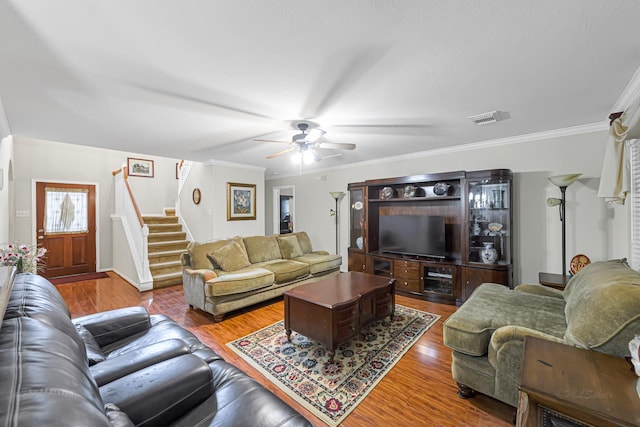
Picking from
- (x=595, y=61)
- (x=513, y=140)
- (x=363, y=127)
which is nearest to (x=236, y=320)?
(x=363, y=127)

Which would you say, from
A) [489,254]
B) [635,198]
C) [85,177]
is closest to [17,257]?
[85,177]

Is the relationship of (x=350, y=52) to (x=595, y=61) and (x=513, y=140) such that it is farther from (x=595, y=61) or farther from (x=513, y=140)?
(x=513, y=140)

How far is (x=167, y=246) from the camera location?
5.73 meters

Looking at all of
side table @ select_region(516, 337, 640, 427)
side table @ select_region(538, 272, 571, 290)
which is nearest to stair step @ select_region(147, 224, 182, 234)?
side table @ select_region(516, 337, 640, 427)

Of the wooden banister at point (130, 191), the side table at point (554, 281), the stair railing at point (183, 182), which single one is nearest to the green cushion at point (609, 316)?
the side table at point (554, 281)

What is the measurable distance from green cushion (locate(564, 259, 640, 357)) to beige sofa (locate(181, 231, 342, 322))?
3154 mm

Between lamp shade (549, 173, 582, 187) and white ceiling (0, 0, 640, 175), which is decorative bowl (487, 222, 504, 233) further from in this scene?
white ceiling (0, 0, 640, 175)

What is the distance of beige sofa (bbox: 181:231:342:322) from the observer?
3.35 m

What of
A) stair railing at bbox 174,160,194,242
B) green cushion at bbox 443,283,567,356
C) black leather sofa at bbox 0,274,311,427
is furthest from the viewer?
stair railing at bbox 174,160,194,242

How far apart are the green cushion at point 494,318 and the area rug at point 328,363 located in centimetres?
72

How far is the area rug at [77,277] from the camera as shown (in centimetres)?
521

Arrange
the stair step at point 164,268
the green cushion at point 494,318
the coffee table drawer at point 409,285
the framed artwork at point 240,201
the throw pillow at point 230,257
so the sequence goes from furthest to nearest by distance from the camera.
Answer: the framed artwork at point 240,201 → the stair step at point 164,268 → the coffee table drawer at point 409,285 → the throw pillow at point 230,257 → the green cushion at point 494,318

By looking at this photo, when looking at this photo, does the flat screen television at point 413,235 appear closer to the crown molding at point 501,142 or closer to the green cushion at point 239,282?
the crown molding at point 501,142

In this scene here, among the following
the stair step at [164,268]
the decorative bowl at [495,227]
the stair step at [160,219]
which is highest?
the stair step at [160,219]
